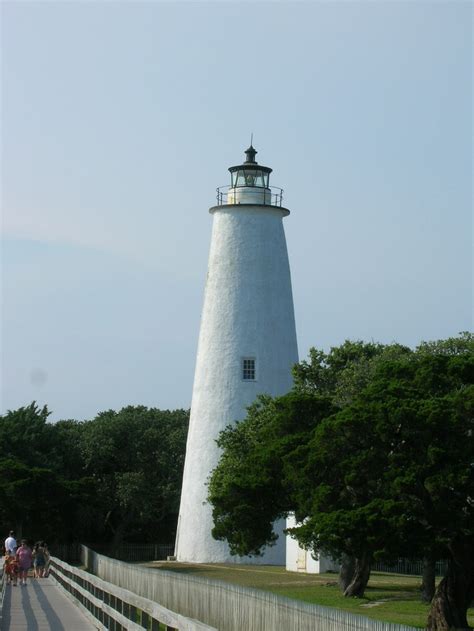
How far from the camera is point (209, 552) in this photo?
47844mm

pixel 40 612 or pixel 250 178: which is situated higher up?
pixel 250 178

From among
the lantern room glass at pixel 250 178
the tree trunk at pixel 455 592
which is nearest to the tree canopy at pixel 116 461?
the lantern room glass at pixel 250 178

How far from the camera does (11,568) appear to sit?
3228 cm

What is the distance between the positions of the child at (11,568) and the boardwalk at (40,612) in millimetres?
926

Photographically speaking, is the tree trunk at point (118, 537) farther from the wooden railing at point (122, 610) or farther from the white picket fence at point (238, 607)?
the white picket fence at point (238, 607)

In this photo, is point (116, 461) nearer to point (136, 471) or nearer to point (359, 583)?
point (136, 471)

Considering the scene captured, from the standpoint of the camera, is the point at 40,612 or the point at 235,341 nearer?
the point at 40,612

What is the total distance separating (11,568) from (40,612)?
30.3 ft

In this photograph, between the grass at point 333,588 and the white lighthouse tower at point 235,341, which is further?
the white lighthouse tower at point 235,341

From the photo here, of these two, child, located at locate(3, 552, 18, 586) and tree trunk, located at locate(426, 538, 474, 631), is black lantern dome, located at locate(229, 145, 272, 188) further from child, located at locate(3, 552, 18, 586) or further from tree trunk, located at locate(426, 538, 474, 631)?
tree trunk, located at locate(426, 538, 474, 631)

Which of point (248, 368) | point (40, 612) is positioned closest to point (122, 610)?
point (40, 612)

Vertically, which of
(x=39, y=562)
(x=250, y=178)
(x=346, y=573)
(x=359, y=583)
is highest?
(x=250, y=178)

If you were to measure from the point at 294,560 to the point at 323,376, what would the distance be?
1218 centimetres

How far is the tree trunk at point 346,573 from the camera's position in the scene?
111 ft
